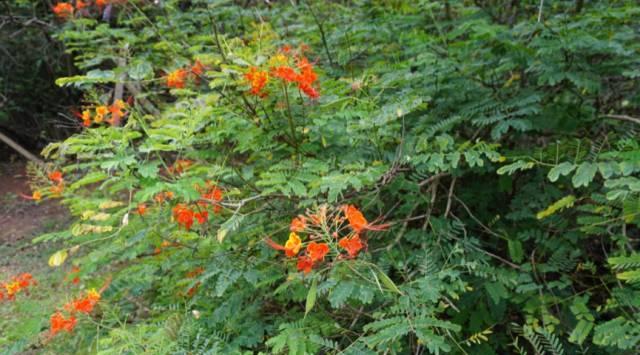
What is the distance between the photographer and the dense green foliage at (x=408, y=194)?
1.92 meters

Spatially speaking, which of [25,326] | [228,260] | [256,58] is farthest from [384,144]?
[25,326]

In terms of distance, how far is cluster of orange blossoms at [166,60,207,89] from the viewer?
2.48m

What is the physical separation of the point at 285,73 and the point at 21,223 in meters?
5.86

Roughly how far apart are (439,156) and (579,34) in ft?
3.19

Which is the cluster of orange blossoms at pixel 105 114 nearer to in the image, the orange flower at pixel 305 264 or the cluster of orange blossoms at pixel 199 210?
the cluster of orange blossoms at pixel 199 210

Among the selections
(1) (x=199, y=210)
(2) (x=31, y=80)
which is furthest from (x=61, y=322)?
(2) (x=31, y=80)

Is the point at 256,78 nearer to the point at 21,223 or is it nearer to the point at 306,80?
the point at 306,80

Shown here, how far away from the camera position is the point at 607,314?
8.18 feet

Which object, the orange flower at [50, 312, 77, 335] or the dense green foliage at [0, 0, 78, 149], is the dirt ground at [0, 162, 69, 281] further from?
the orange flower at [50, 312, 77, 335]

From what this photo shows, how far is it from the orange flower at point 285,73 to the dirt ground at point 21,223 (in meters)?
3.72

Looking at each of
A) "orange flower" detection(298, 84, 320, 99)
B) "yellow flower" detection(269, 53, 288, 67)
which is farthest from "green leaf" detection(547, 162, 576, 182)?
"yellow flower" detection(269, 53, 288, 67)

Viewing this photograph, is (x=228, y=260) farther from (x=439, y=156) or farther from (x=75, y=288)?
(x=75, y=288)

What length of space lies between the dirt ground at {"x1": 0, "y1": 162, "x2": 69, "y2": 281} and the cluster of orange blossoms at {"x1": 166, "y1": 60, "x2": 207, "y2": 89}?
9.69 feet

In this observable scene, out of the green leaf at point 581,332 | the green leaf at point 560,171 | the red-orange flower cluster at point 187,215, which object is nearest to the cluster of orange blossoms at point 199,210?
the red-orange flower cluster at point 187,215
